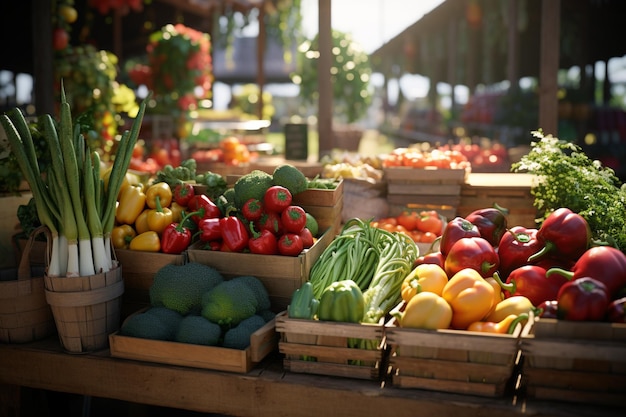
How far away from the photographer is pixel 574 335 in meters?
2.16

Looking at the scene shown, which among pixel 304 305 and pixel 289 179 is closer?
pixel 304 305

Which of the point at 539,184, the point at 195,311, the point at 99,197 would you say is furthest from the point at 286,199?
the point at 539,184

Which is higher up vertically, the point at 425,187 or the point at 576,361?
the point at 425,187

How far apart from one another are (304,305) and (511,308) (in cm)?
84

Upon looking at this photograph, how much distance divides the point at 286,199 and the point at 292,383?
0.92 metres

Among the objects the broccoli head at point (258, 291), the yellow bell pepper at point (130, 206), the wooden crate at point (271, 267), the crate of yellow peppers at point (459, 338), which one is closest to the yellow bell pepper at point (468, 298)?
the crate of yellow peppers at point (459, 338)

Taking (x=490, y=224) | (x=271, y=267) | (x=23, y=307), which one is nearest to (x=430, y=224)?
(x=490, y=224)

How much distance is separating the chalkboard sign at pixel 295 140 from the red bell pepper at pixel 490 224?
11.9ft

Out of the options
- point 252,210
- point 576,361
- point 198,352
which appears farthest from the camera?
point 252,210

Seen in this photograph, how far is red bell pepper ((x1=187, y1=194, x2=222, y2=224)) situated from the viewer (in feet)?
10.3

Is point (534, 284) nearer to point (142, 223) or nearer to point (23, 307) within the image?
point (142, 223)

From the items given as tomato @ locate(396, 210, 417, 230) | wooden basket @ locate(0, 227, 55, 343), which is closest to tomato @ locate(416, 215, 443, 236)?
tomato @ locate(396, 210, 417, 230)

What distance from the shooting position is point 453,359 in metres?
2.29

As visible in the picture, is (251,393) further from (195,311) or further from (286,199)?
(286,199)
